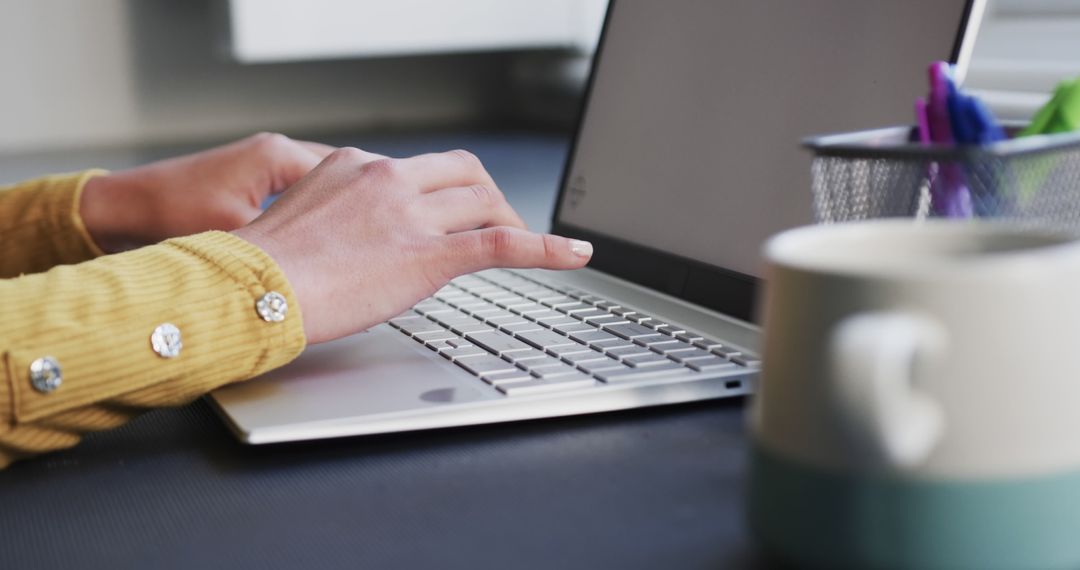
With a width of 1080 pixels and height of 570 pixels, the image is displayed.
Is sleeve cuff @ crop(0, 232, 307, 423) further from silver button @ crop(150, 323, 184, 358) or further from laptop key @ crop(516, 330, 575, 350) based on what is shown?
laptop key @ crop(516, 330, 575, 350)

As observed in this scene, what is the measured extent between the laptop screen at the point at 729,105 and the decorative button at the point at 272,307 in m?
0.27

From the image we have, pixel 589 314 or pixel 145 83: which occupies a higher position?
pixel 589 314

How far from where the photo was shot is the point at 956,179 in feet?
1.39

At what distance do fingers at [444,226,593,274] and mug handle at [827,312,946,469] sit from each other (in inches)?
12.3

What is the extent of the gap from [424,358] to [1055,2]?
102 cm

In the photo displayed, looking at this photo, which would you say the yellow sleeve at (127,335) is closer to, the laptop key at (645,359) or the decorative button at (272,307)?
the decorative button at (272,307)

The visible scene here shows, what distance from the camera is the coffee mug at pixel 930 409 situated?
30 centimetres

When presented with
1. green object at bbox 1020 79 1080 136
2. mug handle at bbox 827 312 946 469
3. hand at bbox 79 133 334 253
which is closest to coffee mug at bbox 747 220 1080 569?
mug handle at bbox 827 312 946 469

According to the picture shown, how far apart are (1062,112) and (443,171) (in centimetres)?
31

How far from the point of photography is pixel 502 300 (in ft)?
2.41

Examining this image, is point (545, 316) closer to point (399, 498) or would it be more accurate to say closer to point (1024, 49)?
point (399, 498)

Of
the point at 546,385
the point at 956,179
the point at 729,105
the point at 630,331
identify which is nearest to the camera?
the point at 956,179

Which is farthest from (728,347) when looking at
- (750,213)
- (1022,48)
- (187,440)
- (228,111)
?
(228,111)

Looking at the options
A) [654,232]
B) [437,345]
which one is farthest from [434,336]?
[654,232]
